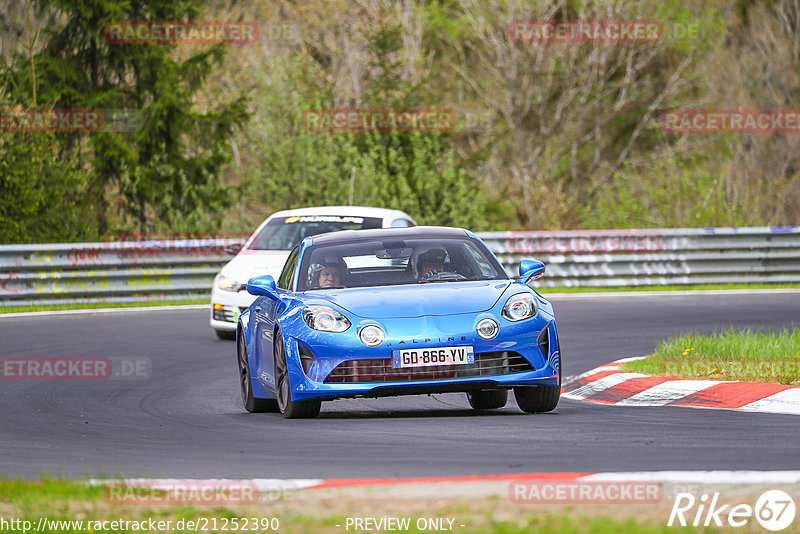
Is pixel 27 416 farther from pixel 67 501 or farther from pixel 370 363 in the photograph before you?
pixel 67 501

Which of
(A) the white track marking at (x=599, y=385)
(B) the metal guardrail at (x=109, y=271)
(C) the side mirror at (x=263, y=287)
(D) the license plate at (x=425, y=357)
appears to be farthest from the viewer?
(B) the metal guardrail at (x=109, y=271)

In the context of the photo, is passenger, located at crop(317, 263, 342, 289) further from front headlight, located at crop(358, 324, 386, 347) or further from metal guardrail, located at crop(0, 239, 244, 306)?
metal guardrail, located at crop(0, 239, 244, 306)

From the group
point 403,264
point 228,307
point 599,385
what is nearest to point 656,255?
point 228,307

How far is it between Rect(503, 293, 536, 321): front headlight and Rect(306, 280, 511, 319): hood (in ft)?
0.35

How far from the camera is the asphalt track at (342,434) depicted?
741 cm

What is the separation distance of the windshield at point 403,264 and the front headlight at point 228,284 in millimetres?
6319

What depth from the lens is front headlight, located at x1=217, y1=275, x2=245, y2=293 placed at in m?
17.5

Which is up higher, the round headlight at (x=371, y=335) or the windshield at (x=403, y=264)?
the windshield at (x=403, y=264)

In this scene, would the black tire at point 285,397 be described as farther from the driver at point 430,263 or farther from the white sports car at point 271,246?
the white sports car at point 271,246

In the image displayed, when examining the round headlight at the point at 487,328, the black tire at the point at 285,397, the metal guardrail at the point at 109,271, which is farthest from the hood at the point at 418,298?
the metal guardrail at the point at 109,271

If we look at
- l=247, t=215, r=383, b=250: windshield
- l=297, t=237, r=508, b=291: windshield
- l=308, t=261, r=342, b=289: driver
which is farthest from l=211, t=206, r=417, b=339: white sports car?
l=308, t=261, r=342, b=289: driver

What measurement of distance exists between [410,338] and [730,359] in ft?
12.6

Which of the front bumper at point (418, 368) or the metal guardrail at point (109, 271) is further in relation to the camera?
the metal guardrail at point (109, 271)

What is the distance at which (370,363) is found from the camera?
9695 millimetres
